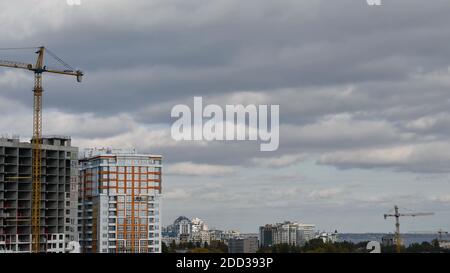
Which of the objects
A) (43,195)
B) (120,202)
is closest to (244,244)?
(120,202)

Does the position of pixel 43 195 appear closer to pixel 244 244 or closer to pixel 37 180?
pixel 37 180

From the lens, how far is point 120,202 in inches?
7032

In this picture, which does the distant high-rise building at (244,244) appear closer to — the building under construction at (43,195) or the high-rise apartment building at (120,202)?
the high-rise apartment building at (120,202)

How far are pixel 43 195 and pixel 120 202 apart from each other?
32098 millimetres

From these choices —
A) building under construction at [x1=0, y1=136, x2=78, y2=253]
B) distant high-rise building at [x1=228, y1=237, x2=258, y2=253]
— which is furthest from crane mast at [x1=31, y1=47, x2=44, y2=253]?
distant high-rise building at [x1=228, y1=237, x2=258, y2=253]

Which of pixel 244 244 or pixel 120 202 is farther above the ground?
pixel 120 202

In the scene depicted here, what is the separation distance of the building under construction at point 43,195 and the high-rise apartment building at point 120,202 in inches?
777

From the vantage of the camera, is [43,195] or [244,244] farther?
[244,244]

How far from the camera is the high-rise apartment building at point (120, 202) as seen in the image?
17462cm

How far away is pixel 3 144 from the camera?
146 metres

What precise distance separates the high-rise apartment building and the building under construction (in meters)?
19.7

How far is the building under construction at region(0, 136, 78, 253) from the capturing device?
146m
